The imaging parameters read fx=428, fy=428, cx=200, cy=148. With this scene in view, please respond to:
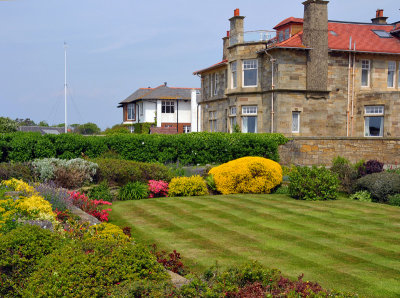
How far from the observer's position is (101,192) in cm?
1542

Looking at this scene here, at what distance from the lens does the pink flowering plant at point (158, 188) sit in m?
16.4

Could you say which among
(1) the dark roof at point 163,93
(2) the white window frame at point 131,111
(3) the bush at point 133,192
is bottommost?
(3) the bush at point 133,192

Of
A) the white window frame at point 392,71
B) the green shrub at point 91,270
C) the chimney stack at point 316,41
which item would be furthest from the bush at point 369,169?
the white window frame at point 392,71

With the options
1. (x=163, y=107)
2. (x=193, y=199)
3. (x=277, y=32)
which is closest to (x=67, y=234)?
(x=193, y=199)

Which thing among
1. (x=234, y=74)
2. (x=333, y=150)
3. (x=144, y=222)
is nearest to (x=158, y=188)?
(x=144, y=222)

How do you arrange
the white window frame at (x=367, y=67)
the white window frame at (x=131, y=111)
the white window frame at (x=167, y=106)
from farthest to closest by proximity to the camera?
1. the white window frame at (x=131, y=111)
2. the white window frame at (x=167, y=106)
3. the white window frame at (x=367, y=67)

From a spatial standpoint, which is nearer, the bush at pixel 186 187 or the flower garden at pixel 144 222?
the flower garden at pixel 144 222

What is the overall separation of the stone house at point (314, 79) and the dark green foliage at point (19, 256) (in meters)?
26.1

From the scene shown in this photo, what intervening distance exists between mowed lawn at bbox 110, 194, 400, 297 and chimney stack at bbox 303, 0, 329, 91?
17.9 metres

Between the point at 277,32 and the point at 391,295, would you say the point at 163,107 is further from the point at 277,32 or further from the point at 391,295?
the point at 391,295

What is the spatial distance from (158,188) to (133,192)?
3.18 ft

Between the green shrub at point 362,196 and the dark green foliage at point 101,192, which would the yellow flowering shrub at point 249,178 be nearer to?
the green shrub at point 362,196

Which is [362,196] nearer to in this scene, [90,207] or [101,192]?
[101,192]

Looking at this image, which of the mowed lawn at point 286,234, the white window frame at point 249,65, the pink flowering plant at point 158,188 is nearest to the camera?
the mowed lawn at point 286,234
